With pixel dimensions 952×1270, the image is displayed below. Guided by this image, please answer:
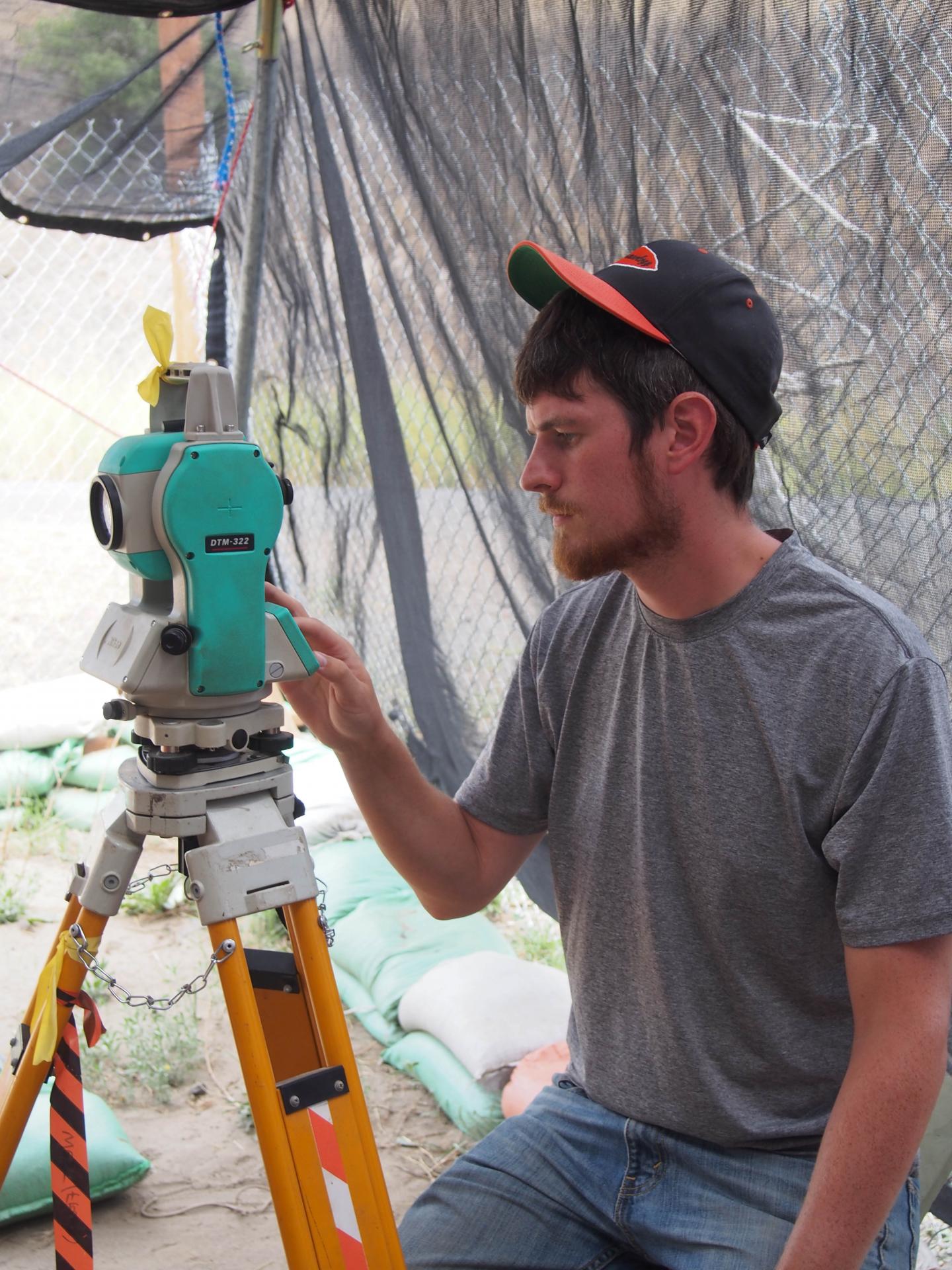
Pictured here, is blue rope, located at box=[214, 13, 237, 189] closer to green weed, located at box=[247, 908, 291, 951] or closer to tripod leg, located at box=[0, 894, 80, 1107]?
green weed, located at box=[247, 908, 291, 951]

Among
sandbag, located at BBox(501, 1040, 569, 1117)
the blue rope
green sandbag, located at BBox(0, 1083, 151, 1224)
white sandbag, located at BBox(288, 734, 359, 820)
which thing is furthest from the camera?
white sandbag, located at BBox(288, 734, 359, 820)

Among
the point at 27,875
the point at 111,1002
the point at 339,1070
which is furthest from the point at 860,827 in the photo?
the point at 27,875

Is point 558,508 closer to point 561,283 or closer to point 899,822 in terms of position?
point 561,283

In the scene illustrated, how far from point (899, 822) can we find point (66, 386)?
4905 mm

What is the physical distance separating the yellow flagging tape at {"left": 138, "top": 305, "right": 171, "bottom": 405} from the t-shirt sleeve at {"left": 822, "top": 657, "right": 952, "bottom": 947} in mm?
880

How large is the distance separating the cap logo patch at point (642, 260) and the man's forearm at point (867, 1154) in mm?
957

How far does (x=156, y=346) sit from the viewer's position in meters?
1.29

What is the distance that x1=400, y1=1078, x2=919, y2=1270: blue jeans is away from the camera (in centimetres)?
135

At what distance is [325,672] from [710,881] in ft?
1.80

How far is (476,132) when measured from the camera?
7.26ft

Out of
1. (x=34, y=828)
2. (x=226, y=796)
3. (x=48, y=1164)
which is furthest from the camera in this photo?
(x=34, y=828)

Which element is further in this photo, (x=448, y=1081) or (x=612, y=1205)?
(x=448, y=1081)

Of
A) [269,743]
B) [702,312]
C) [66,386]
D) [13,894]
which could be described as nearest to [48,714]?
[13,894]

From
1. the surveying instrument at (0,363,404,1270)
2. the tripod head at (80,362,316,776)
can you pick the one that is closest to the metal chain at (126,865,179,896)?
the surveying instrument at (0,363,404,1270)
